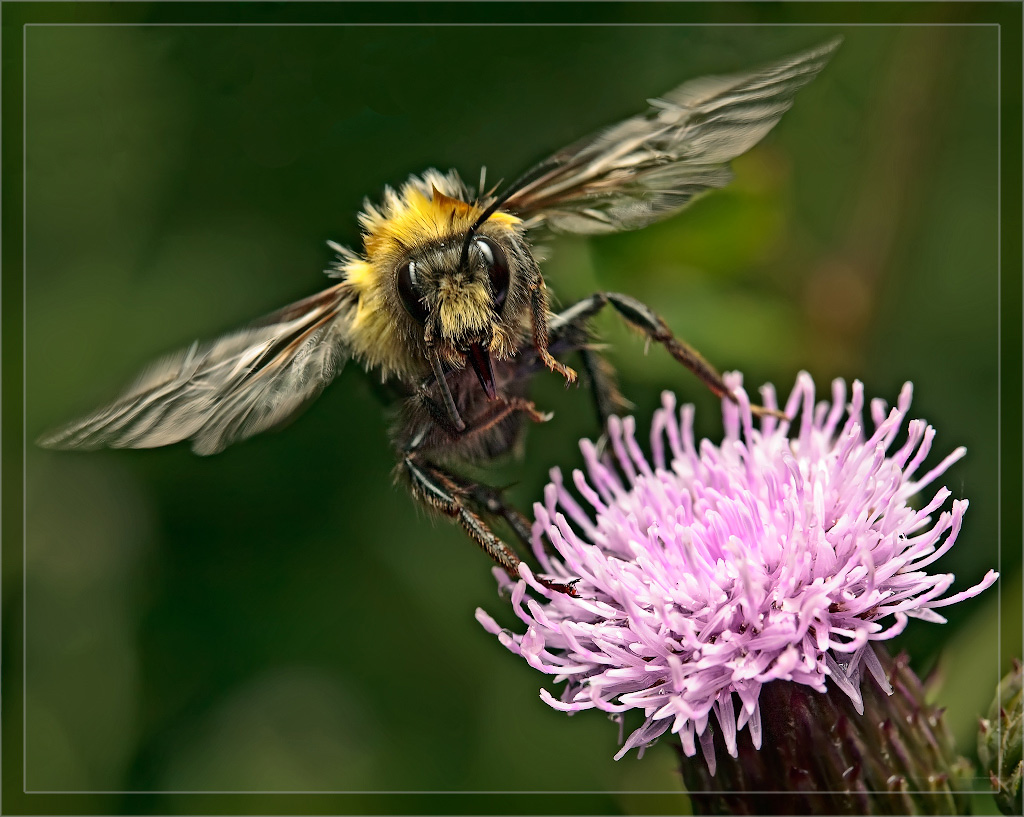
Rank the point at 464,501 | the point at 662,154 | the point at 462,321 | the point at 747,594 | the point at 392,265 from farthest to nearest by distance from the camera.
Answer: the point at 662,154
the point at 464,501
the point at 392,265
the point at 462,321
the point at 747,594

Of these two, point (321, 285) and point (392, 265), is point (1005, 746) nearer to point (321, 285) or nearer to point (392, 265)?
point (392, 265)

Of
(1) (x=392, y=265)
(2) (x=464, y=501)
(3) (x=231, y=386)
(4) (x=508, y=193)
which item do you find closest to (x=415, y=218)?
(1) (x=392, y=265)

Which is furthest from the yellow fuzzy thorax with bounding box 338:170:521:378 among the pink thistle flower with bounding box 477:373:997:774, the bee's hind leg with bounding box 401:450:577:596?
the pink thistle flower with bounding box 477:373:997:774

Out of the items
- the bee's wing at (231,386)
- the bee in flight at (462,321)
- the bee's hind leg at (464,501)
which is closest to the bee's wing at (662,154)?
the bee in flight at (462,321)

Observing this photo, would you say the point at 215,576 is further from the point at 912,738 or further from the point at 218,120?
the point at 912,738

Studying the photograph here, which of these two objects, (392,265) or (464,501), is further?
(464,501)

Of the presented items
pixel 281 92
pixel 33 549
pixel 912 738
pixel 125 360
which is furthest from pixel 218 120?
pixel 912 738

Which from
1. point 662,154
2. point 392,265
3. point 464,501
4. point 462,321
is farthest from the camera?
point 662,154
